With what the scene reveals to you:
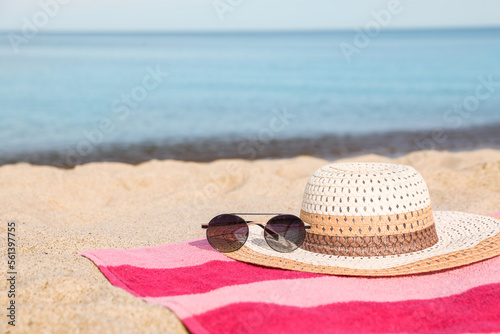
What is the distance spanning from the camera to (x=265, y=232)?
3.59 metres

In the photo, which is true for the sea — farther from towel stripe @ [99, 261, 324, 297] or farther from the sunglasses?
towel stripe @ [99, 261, 324, 297]

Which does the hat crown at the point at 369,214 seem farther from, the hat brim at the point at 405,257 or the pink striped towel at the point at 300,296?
the pink striped towel at the point at 300,296

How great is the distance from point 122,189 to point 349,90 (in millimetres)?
16557

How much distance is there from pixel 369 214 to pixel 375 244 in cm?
19

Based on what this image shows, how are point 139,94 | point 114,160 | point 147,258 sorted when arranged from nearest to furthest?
1. point 147,258
2. point 114,160
3. point 139,94

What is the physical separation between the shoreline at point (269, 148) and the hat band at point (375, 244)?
761 centimetres

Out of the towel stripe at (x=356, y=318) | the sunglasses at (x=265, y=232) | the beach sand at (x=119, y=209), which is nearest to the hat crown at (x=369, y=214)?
the sunglasses at (x=265, y=232)

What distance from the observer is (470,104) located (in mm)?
19016

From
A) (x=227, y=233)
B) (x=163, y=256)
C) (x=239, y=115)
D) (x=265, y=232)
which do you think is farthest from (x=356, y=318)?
(x=239, y=115)

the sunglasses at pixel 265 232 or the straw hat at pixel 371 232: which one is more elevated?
the straw hat at pixel 371 232

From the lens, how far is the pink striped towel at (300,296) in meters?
2.46

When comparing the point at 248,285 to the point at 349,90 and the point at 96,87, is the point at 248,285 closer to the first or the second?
the point at 349,90

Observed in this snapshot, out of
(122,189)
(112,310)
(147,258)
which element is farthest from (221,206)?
(112,310)

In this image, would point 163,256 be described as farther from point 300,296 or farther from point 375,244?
point 375,244
